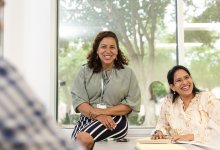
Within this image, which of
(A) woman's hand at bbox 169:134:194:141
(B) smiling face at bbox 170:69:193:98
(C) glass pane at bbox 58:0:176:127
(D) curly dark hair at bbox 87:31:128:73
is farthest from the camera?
(C) glass pane at bbox 58:0:176:127

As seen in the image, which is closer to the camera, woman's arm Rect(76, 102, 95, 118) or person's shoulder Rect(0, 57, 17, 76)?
person's shoulder Rect(0, 57, 17, 76)

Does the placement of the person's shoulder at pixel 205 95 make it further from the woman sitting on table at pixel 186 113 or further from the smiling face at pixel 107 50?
the smiling face at pixel 107 50

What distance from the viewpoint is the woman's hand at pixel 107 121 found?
2340mm

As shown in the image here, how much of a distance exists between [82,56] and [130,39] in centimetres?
49

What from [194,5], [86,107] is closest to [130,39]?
[194,5]

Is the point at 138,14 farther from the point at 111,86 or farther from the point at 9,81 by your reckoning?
the point at 9,81

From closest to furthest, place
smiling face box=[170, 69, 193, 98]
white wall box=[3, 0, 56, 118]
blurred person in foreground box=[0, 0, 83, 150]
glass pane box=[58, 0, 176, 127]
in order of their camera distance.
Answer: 1. blurred person in foreground box=[0, 0, 83, 150]
2. smiling face box=[170, 69, 193, 98]
3. white wall box=[3, 0, 56, 118]
4. glass pane box=[58, 0, 176, 127]

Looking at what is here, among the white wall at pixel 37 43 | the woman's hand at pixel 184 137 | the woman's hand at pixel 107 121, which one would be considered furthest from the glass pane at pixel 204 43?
the white wall at pixel 37 43

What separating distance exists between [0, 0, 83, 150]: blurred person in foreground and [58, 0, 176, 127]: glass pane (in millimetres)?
2626

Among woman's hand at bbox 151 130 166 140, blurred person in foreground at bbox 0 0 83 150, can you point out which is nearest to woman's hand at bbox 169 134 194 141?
woman's hand at bbox 151 130 166 140

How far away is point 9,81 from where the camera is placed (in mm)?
394

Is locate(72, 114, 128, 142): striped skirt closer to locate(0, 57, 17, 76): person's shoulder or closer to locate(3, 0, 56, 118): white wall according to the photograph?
locate(3, 0, 56, 118): white wall

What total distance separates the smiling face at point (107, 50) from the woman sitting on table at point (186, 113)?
492 mm

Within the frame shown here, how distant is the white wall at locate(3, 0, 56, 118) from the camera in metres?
2.87
